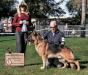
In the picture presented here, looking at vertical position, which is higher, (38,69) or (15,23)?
(15,23)

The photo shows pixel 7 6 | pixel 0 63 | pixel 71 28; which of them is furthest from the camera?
pixel 7 6

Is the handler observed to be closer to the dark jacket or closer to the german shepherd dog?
the dark jacket

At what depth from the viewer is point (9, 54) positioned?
471 inches

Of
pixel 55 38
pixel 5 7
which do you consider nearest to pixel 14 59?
pixel 55 38

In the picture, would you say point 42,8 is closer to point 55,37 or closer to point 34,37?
point 55,37

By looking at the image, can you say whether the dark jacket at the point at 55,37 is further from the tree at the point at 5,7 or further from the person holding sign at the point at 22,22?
the tree at the point at 5,7

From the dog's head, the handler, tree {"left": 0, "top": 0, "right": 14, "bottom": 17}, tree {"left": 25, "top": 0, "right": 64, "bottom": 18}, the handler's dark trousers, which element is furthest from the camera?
tree {"left": 25, "top": 0, "right": 64, "bottom": 18}

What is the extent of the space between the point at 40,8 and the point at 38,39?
52.3 metres

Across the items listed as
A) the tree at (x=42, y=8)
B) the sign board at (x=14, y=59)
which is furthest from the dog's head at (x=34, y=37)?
the tree at (x=42, y=8)

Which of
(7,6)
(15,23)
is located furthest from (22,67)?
(7,6)

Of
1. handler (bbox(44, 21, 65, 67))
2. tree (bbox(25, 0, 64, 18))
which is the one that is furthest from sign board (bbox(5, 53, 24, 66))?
tree (bbox(25, 0, 64, 18))

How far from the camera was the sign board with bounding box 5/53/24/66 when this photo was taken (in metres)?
11.9

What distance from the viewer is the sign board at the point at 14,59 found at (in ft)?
39.2

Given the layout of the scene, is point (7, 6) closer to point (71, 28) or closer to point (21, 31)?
point (71, 28)
